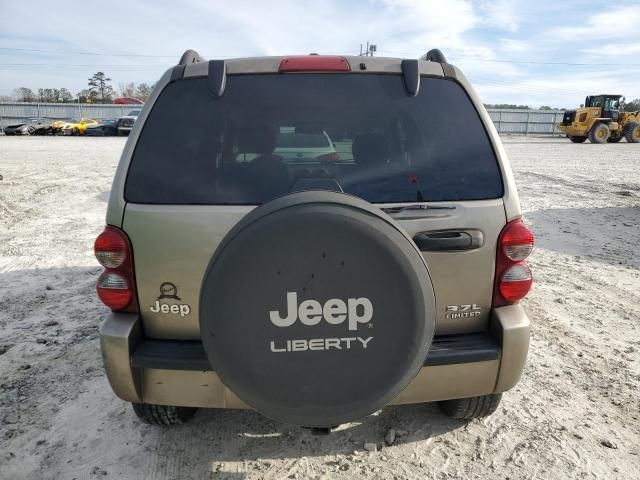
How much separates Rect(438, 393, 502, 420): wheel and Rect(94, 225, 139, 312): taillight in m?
1.79

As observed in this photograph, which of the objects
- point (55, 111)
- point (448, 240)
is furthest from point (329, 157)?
point (55, 111)

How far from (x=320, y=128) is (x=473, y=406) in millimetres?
1738

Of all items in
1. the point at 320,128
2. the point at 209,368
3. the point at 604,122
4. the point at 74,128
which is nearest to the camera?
the point at 209,368

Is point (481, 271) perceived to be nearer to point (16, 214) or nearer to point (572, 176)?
point (16, 214)

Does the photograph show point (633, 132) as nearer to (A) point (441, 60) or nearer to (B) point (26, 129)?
(A) point (441, 60)

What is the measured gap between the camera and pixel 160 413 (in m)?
2.45

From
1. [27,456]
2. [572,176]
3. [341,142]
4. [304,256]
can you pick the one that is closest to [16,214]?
[27,456]

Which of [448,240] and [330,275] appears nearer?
[330,275]

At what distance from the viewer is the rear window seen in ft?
6.84

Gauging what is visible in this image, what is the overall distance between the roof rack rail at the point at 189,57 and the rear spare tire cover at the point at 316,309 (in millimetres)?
1274

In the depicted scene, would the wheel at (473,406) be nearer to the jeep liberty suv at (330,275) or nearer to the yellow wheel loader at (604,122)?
the jeep liberty suv at (330,275)

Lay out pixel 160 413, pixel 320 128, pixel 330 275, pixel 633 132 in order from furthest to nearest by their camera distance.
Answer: pixel 633 132 → pixel 160 413 → pixel 320 128 → pixel 330 275

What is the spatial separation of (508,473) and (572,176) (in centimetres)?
1333

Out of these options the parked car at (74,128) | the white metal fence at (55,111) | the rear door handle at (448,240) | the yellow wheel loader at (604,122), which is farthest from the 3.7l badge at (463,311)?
the white metal fence at (55,111)
